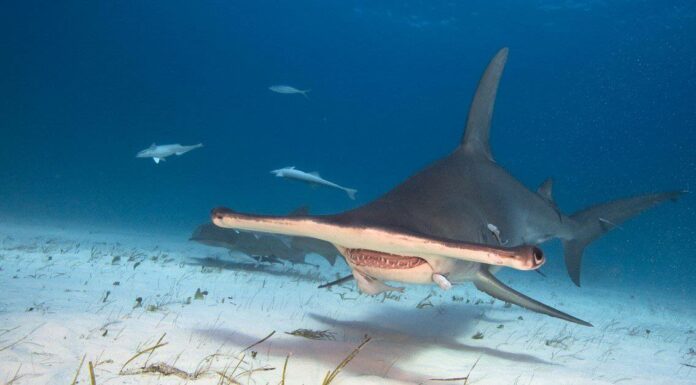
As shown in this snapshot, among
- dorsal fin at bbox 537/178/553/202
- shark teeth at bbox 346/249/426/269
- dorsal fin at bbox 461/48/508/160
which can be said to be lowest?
shark teeth at bbox 346/249/426/269

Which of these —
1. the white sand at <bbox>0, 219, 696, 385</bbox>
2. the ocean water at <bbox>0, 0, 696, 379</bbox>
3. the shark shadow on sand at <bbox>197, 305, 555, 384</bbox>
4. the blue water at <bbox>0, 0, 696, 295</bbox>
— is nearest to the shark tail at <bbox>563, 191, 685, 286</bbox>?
the white sand at <bbox>0, 219, 696, 385</bbox>

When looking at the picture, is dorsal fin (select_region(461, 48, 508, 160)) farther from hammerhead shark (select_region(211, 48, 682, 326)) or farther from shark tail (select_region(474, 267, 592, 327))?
shark tail (select_region(474, 267, 592, 327))

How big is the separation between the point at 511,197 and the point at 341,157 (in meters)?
136

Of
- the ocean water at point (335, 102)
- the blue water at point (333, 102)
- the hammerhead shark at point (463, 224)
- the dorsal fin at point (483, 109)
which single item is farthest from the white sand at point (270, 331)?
the blue water at point (333, 102)

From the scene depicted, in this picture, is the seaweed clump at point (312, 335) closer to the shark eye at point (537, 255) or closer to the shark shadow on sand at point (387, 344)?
the shark shadow on sand at point (387, 344)

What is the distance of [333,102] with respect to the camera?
117m

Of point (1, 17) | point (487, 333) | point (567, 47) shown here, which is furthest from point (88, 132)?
point (487, 333)

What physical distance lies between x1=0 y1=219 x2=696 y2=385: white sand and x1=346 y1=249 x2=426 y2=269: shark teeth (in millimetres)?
772

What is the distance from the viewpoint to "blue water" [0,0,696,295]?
52.0 m

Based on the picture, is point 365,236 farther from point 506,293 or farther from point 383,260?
point 506,293

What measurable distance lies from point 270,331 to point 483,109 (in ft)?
11.5

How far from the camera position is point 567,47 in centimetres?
6253

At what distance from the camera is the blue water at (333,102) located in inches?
2047

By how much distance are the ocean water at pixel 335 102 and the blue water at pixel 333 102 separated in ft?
1.44
